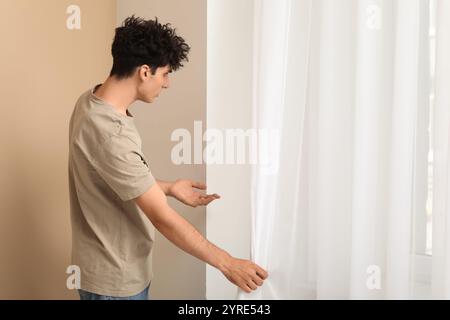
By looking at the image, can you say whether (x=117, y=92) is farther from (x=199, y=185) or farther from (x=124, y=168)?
(x=199, y=185)

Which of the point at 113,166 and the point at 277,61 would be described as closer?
the point at 113,166

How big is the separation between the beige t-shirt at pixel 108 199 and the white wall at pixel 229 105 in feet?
1.18

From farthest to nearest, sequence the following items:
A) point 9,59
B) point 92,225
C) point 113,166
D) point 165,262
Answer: point 165,262, point 9,59, point 92,225, point 113,166

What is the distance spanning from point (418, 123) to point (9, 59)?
127 centimetres

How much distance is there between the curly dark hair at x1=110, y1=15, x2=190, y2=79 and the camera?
137 centimetres

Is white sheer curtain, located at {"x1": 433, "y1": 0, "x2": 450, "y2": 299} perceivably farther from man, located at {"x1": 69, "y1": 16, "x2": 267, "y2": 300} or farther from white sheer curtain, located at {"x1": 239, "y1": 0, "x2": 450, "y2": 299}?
man, located at {"x1": 69, "y1": 16, "x2": 267, "y2": 300}

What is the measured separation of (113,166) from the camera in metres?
1.30

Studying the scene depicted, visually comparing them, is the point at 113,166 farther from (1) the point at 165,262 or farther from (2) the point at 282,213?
(1) the point at 165,262

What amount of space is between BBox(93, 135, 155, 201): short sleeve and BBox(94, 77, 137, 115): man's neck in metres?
0.12

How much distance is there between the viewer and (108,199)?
1.43m

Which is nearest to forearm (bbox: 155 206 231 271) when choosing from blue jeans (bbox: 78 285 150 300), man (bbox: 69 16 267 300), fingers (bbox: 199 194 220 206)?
man (bbox: 69 16 267 300)

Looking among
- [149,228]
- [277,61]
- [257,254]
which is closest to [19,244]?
[149,228]

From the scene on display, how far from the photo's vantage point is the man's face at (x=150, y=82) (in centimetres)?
140

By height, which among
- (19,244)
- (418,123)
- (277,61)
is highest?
(277,61)
